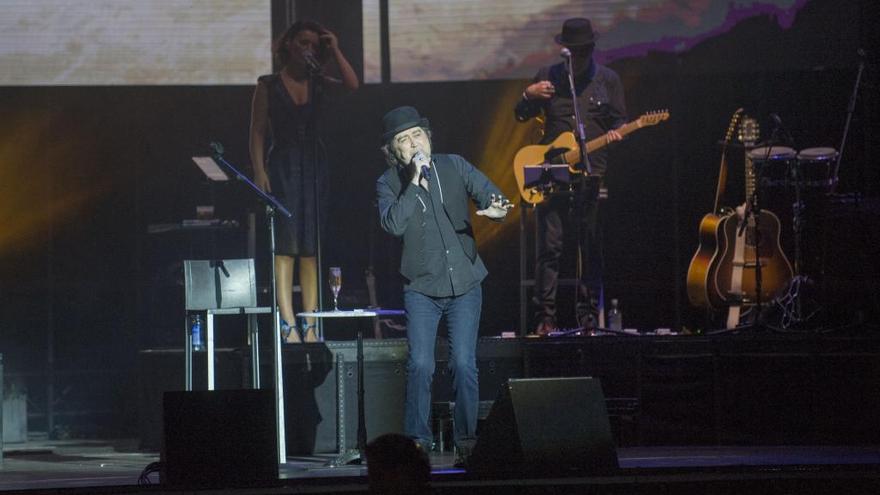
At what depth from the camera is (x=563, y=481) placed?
539cm

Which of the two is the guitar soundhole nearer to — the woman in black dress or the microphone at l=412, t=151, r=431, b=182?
the woman in black dress

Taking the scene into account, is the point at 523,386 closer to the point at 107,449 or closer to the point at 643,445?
the point at 643,445

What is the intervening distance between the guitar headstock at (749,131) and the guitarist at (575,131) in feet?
3.00

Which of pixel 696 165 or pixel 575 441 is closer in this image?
pixel 575 441

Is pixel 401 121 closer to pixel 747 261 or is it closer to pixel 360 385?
pixel 360 385

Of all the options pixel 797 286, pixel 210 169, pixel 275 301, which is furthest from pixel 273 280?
pixel 797 286

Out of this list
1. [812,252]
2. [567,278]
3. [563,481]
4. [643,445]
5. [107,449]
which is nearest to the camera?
[563,481]

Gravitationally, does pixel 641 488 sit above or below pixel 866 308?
below

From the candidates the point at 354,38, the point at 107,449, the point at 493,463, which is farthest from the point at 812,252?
the point at 107,449

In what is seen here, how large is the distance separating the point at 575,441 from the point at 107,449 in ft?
14.5

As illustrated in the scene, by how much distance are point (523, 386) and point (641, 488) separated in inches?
27.0

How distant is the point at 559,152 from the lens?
963cm

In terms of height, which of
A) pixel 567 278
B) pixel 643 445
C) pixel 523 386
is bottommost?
pixel 643 445

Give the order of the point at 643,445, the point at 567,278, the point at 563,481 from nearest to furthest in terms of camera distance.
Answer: the point at 563,481 < the point at 643,445 < the point at 567,278
